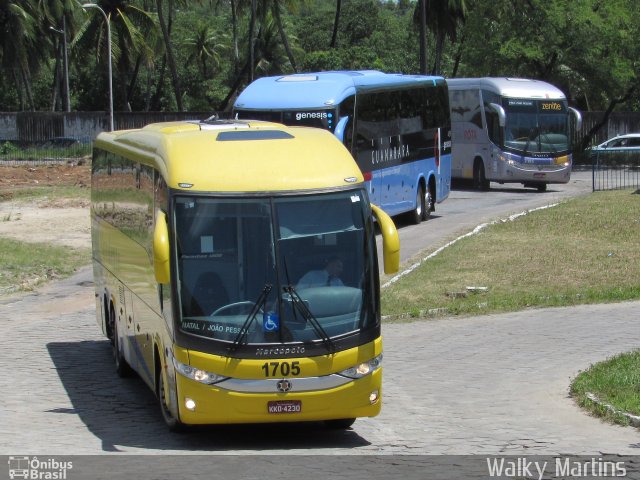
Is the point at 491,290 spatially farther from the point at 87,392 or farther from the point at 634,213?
the point at 634,213

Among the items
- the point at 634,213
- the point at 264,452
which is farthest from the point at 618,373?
the point at 634,213

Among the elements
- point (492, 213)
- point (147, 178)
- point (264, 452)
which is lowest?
point (492, 213)

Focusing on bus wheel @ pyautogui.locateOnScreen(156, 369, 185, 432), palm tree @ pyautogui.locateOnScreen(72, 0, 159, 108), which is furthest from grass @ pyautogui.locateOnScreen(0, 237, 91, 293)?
palm tree @ pyautogui.locateOnScreen(72, 0, 159, 108)

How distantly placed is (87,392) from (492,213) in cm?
1991

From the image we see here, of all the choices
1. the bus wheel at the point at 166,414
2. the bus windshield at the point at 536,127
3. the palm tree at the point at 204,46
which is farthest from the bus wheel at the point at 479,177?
the palm tree at the point at 204,46

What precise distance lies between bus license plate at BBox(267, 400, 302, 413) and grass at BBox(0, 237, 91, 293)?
12.8 metres

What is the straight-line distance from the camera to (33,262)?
79.6 feet

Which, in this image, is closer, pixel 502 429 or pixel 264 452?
pixel 264 452

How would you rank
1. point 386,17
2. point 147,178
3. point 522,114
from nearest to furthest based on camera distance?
point 147,178 < point 522,114 < point 386,17

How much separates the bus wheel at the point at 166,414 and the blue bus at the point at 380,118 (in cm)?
1350

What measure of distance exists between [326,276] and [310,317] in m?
0.43

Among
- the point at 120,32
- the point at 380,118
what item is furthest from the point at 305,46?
the point at 380,118

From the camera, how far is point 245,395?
31.9 feet

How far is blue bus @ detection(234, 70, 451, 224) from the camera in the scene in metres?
24.5
